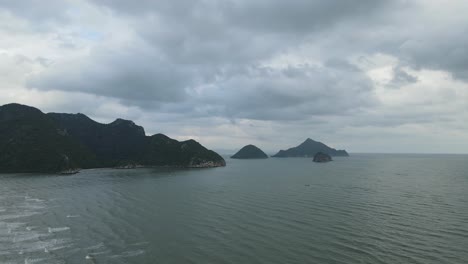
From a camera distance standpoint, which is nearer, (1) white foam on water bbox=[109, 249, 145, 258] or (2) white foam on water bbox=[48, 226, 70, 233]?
(1) white foam on water bbox=[109, 249, 145, 258]

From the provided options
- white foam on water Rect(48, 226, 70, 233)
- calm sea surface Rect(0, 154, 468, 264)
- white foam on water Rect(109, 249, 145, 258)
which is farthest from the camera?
white foam on water Rect(48, 226, 70, 233)

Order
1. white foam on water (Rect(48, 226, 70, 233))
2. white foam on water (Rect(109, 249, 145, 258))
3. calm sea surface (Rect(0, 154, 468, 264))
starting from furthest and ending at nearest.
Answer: white foam on water (Rect(48, 226, 70, 233))
calm sea surface (Rect(0, 154, 468, 264))
white foam on water (Rect(109, 249, 145, 258))

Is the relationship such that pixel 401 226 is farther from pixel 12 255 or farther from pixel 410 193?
pixel 12 255

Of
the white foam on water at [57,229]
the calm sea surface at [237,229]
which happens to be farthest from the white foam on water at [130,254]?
the white foam on water at [57,229]

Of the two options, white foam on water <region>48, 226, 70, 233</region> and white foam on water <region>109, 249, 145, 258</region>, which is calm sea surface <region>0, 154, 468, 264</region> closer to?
white foam on water <region>109, 249, 145, 258</region>

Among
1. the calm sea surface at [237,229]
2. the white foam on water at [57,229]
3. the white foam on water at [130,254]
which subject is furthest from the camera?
the white foam on water at [57,229]

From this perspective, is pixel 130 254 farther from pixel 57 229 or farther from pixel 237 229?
pixel 57 229

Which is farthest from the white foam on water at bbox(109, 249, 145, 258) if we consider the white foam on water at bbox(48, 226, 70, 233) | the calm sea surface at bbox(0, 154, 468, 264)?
the white foam on water at bbox(48, 226, 70, 233)

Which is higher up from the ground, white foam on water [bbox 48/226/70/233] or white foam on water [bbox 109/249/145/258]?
white foam on water [bbox 48/226/70/233]

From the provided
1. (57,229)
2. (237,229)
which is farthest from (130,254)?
(57,229)

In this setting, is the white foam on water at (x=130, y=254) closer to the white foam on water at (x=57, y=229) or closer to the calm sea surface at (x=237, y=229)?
the calm sea surface at (x=237, y=229)

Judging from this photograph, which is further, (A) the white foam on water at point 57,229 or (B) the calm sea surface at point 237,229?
(A) the white foam on water at point 57,229
